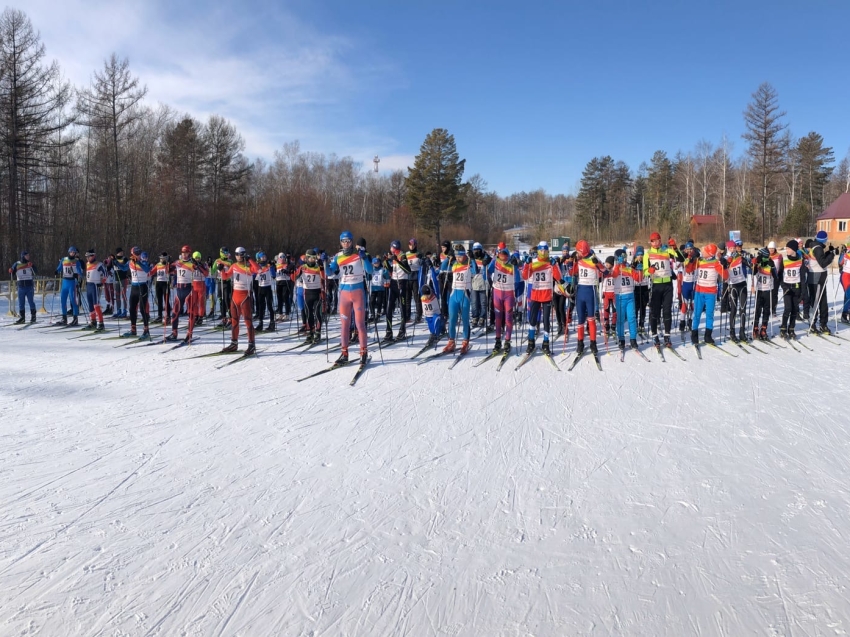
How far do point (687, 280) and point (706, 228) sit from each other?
45.0m

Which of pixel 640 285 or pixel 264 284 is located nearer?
pixel 640 285

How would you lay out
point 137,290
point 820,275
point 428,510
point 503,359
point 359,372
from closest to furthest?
1. point 428,510
2. point 359,372
3. point 503,359
4. point 820,275
5. point 137,290

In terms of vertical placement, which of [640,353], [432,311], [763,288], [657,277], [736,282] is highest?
[657,277]

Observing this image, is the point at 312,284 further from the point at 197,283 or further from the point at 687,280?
the point at 687,280

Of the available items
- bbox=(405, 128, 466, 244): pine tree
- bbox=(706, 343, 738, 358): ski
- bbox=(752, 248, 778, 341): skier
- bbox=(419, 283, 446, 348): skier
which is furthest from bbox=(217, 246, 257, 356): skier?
bbox=(405, 128, 466, 244): pine tree

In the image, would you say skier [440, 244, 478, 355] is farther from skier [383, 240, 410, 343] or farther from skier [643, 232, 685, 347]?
skier [643, 232, 685, 347]

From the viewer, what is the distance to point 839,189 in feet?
236

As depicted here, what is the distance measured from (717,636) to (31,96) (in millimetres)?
32248

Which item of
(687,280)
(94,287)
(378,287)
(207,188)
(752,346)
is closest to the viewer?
(752,346)

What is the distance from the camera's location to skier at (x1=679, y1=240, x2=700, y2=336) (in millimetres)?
11102

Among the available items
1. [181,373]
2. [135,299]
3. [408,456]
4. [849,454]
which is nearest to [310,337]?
[181,373]

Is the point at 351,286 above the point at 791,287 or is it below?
above

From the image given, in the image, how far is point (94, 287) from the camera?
12.9m

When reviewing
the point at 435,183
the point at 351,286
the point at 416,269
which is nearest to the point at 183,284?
the point at 351,286
